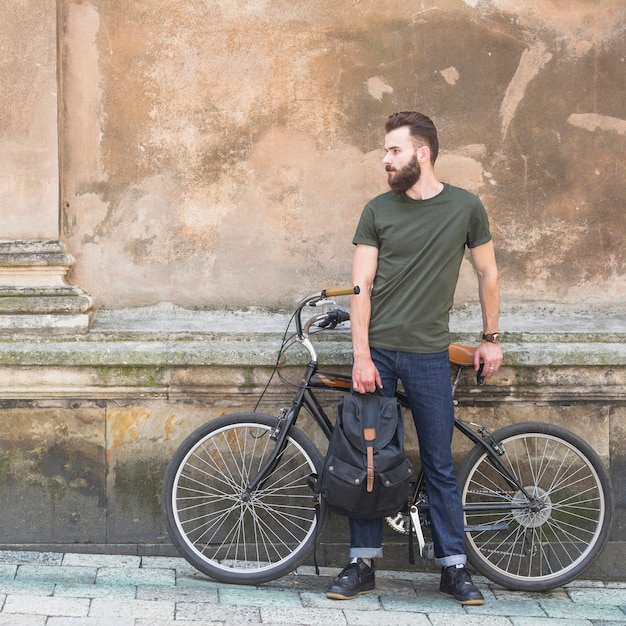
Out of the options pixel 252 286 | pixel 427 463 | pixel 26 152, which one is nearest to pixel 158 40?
pixel 26 152

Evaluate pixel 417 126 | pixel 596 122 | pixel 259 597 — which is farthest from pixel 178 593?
pixel 596 122

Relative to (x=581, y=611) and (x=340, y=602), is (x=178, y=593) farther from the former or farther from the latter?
(x=581, y=611)

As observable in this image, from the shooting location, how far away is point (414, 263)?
4797mm

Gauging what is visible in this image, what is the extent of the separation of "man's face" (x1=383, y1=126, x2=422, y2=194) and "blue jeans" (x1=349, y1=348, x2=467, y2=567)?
763mm

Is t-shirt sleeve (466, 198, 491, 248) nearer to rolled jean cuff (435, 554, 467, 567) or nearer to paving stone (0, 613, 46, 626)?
rolled jean cuff (435, 554, 467, 567)

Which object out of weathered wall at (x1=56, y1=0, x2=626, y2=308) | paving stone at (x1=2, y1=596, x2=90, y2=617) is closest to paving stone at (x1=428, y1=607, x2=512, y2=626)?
paving stone at (x1=2, y1=596, x2=90, y2=617)

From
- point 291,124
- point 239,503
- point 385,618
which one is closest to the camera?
point 385,618

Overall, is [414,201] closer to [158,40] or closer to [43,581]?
[158,40]

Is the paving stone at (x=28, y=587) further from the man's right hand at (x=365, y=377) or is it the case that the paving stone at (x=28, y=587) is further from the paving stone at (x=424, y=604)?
the man's right hand at (x=365, y=377)

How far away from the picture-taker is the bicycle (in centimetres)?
503

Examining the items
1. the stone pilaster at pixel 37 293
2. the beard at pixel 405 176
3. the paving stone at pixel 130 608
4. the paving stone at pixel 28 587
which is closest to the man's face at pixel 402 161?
the beard at pixel 405 176

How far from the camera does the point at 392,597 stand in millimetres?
4961

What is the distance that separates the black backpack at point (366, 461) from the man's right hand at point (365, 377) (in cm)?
5

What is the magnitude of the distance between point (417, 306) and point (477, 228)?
0.46m
